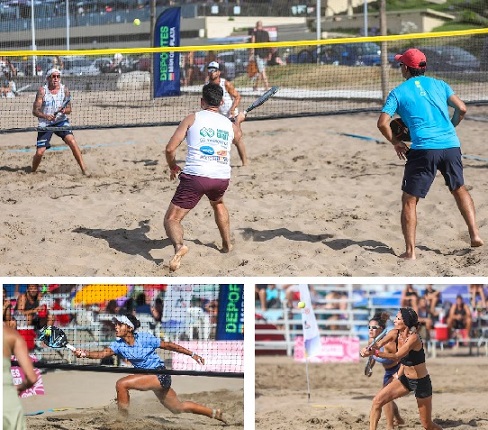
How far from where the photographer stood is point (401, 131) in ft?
24.9

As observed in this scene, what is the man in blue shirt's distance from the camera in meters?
7.34

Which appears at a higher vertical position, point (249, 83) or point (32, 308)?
point (249, 83)

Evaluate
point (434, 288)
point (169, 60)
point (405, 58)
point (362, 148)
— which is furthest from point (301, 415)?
→ point (169, 60)

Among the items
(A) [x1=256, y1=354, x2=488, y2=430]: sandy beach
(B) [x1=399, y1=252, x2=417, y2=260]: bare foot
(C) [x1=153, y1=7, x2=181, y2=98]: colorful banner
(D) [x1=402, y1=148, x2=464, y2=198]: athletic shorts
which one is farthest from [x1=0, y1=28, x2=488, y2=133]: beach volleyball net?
(B) [x1=399, y1=252, x2=417, y2=260]: bare foot

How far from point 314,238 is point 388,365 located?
251cm

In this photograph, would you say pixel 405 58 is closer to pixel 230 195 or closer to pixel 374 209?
pixel 374 209

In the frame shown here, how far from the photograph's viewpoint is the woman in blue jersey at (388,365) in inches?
223

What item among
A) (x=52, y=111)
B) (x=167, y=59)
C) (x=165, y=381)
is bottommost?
(x=165, y=381)

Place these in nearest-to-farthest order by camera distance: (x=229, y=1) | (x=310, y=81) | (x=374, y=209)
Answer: (x=374, y=209) < (x=310, y=81) < (x=229, y=1)

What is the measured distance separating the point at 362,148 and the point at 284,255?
15.6ft

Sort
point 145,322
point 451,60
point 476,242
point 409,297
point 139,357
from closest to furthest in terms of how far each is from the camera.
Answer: point 139,357
point 145,322
point 409,297
point 476,242
point 451,60

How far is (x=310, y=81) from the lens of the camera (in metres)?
17.9

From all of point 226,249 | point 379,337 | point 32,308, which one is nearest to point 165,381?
point 32,308

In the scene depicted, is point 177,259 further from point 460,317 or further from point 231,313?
point 460,317
